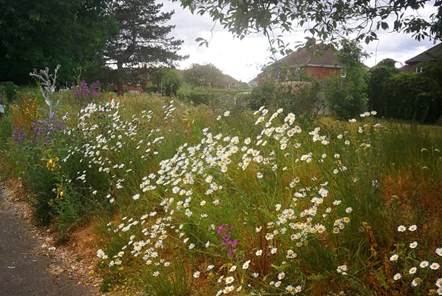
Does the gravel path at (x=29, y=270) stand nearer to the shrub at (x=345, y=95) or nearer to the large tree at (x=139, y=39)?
the shrub at (x=345, y=95)

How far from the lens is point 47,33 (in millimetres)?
22125

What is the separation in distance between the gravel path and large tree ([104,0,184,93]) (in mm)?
41538

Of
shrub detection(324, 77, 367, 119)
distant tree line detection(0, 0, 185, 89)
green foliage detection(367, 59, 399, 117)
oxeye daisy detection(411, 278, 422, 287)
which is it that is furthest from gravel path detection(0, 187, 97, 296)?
green foliage detection(367, 59, 399, 117)

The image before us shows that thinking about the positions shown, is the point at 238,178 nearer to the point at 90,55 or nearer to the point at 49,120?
the point at 49,120

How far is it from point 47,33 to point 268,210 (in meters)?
22.0

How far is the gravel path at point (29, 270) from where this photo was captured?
3688mm

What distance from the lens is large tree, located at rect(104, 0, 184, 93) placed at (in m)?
44.7

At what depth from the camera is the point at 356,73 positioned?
21.4 metres

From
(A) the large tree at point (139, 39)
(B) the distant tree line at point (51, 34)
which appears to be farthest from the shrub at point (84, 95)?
(A) the large tree at point (139, 39)

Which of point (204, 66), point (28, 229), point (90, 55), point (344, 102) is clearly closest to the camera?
point (28, 229)

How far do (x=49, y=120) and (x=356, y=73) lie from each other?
17.4 m

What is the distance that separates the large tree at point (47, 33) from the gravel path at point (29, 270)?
17.3m

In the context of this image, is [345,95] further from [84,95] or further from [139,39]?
[139,39]

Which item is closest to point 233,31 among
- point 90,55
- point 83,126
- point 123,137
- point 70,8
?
point 123,137
